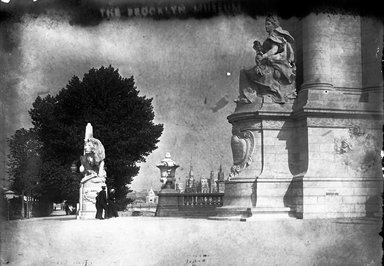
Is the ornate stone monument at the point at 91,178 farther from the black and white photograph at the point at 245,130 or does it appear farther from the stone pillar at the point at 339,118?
the stone pillar at the point at 339,118

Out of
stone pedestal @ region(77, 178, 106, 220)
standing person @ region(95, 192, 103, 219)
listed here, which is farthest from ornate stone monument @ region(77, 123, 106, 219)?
standing person @ region(95, 192, 103, 219)

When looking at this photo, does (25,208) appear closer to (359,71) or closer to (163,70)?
(163,70)

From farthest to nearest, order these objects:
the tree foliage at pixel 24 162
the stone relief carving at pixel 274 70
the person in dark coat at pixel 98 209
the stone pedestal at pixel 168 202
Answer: the tree foliage at pixel 24 162 → the stone pedestal at pixel 168 202 → the person in dark coat at pixel 98 209 → the stone relief carving at pixel 274 70

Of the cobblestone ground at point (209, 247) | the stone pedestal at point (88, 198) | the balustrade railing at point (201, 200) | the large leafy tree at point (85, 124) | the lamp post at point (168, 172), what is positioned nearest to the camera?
the cobblestone ground at point (209, 247)

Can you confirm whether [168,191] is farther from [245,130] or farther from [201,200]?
[245,130]

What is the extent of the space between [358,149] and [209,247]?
287 inches

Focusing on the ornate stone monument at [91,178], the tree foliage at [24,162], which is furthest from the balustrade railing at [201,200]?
the tree foliage at [24,162]

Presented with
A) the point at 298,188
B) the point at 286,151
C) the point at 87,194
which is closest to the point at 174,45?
the point at 286,151

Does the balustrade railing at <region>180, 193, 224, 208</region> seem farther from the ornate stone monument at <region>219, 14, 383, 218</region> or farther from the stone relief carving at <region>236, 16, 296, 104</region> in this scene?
the stone relief carving at <region>236, 16, 296, 104</region>

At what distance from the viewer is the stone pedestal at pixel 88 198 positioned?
72.4 feet

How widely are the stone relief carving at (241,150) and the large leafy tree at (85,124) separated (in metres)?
16.9

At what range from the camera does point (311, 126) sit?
16328mm

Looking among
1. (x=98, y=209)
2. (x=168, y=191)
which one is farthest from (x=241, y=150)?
(x=168, y=191)

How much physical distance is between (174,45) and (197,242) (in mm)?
8504
